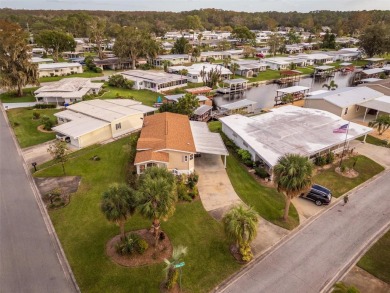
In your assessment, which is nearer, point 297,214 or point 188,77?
point 297,214

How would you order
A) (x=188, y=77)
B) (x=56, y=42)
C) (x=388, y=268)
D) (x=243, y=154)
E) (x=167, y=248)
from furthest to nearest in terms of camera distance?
(x=56, y=42) → (x=188, y=77) → (x=243, y=154) → (x=167, y=248) → (x=388, y=268)

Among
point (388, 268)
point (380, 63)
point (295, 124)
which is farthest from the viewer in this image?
point (380, 63)

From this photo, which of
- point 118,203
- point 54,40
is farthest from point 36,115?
point 54,40

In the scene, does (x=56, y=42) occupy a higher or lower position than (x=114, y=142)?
higher

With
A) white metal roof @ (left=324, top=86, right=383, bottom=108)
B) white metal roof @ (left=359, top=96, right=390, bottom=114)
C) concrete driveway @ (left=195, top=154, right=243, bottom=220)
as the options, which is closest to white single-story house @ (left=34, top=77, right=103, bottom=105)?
concrete driveway @ (left=195, top=154, right=243, bottom=220)

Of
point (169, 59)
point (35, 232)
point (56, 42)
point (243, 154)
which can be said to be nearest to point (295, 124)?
point (243, 154)

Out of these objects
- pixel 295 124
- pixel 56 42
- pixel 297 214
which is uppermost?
pixel 56 42

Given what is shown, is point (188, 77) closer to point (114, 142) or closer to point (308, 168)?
point (114, 142)

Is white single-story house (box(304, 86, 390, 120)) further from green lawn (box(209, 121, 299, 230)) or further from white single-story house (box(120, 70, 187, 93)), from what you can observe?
white single-story house (box(120, 70, 187, 93))
